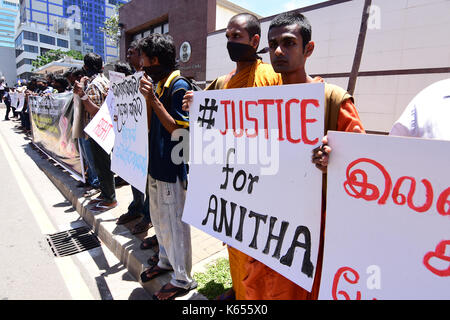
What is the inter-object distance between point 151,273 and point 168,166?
3.21 ft

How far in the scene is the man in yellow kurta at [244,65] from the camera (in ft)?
5.55

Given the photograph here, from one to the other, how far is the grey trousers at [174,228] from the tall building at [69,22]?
215 feet

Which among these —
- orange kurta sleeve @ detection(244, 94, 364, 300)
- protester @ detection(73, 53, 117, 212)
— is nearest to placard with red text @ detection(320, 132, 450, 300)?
orange kurta sleeve @ detection(244, 94, 364, 300)

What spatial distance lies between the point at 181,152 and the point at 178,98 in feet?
1.30

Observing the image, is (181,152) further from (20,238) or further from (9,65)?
(9,65)

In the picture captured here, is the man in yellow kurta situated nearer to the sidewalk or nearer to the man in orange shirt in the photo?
the man in orange shirt

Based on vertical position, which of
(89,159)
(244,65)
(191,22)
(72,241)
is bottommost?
(72,241)

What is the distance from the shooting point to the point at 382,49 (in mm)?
8070

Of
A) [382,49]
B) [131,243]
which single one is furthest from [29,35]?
[131,243]

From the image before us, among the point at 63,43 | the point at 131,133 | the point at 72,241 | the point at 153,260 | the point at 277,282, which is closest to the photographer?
the point at 277,282

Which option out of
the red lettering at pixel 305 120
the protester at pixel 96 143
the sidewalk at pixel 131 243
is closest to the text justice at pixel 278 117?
the red lettering at pixel 305 120

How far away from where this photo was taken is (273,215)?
1332 millimetres

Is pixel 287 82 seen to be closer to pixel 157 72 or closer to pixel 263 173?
pixel 263 173
